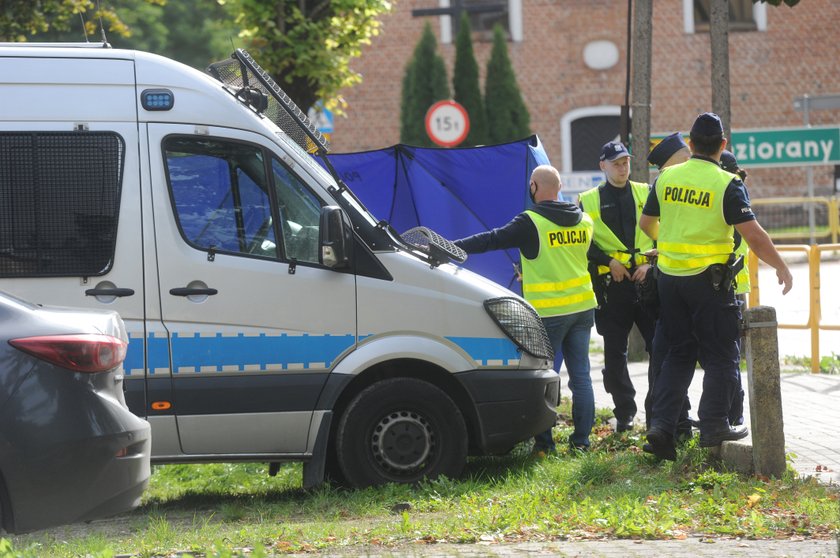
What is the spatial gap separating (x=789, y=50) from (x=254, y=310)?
101 ft

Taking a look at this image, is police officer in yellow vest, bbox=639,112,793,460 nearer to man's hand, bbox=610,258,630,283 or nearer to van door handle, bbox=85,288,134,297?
man's hand, bbox=610,258,630,283

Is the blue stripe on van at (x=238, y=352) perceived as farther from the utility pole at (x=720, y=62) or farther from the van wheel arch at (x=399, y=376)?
Answer: the utility pole at (x=720, y=62)

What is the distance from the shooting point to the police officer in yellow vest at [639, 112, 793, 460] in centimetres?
712

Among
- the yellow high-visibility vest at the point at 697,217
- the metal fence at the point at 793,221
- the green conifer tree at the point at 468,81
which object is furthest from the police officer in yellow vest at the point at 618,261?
the green conifer tree at the point at 468,81

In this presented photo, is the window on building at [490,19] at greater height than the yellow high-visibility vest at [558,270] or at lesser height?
greater

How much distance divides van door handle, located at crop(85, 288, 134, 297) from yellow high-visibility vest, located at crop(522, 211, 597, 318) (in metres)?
2.56

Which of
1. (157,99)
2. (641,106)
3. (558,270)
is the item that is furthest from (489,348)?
(641,106)

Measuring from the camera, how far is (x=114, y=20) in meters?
17.9

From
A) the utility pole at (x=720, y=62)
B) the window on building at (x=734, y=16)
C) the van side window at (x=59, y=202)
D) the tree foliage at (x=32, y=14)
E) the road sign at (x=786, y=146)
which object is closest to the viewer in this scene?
the van side window at (x=59, y=202)

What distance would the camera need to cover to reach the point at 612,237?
28.7ft

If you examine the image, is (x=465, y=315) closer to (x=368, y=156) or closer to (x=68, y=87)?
(x=68, y=87)

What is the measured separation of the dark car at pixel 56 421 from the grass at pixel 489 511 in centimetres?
22

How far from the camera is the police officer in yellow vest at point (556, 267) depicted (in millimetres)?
8211

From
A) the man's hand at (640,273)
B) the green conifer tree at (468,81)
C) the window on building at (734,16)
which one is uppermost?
the window on building at (734,16)
